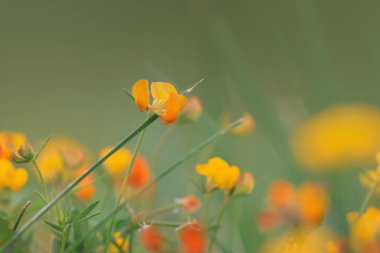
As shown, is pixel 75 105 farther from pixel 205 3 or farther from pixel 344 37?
pixel 344 37

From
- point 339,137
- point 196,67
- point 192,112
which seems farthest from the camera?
point 196,67

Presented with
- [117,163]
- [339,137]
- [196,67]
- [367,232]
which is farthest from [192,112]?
[196,67]

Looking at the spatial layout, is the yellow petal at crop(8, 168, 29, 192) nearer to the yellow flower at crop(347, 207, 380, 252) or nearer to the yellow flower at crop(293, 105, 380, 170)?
the yellow flower at crop(347, 207, 380, 252)

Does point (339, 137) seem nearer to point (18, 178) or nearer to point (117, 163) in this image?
point (117, 163)

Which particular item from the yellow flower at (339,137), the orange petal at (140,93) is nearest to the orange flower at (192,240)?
the orange petal at (140,93)

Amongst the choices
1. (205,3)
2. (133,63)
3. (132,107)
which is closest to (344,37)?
(133,63)

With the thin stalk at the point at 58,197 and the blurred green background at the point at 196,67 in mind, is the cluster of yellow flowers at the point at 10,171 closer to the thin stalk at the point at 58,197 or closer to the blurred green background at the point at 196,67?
the thin stalk at the point at 58,197

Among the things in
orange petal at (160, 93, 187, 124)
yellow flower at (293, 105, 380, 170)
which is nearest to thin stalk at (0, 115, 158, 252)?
orange petal at (160, 93, 187, 124)
